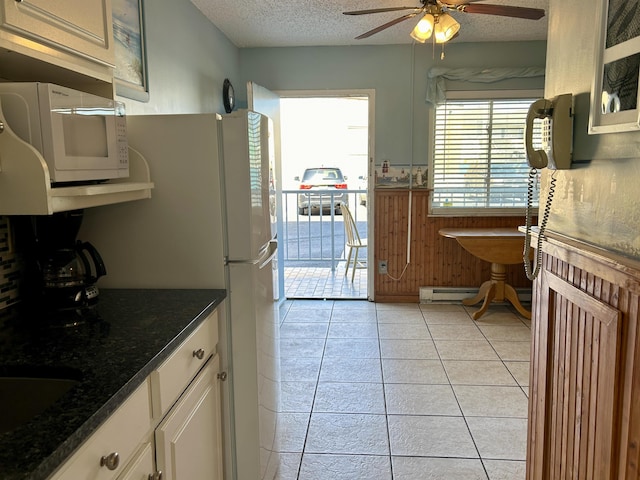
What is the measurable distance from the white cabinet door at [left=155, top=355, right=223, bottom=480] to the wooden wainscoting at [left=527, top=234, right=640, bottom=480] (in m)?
1.07

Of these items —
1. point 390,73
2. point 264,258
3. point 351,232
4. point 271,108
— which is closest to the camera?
point 264,258

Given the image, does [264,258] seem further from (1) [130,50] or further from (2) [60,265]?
(1) [130,50]

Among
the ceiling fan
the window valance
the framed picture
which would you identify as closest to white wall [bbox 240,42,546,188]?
the window valance

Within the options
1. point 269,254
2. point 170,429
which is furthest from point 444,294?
point 170,429

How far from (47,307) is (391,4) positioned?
9.07ft

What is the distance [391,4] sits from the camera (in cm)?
320

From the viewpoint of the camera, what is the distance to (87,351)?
123 centimetres

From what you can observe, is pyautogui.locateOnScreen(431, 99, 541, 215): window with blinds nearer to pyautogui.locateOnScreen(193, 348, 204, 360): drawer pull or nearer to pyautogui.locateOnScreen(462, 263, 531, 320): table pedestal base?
pyautogui.locateOnScreen(462, 263, 531, 320): table pedestal base

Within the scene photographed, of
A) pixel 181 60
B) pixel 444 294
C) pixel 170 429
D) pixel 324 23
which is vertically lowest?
pixel 444 294

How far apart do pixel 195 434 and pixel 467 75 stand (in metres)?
3.75

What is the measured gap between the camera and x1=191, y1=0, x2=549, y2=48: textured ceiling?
3.19 m

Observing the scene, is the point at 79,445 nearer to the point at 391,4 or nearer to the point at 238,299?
the point at 238,299

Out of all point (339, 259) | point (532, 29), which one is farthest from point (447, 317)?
point (532, 29)

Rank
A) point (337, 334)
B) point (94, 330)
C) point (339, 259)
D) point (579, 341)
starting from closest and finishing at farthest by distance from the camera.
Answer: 1. point (579, 341)
2. point (94, 330)
3. point (337, 334)
4. point (339, 259)
